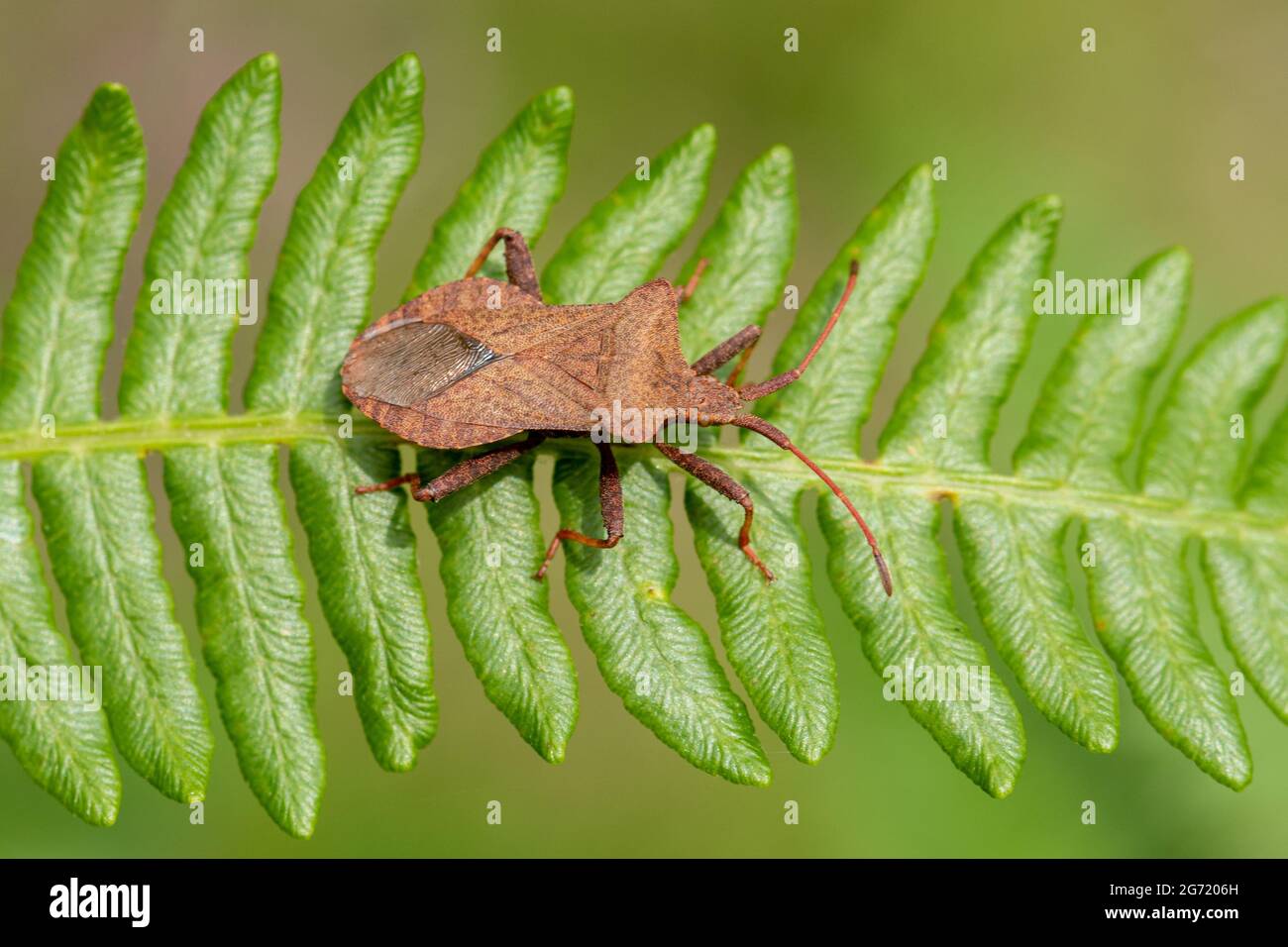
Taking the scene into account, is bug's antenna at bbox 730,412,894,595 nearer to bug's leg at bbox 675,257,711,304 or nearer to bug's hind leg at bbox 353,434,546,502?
bug's leg at bbox 675,257,711,304

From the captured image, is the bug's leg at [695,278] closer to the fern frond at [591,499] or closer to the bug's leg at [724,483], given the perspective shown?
the fern frond at [591,499]

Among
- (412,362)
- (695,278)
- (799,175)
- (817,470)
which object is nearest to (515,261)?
(412,362)

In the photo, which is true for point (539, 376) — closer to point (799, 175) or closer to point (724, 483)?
point (724, 483)

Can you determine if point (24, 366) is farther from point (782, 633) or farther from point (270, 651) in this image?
point (782, 633)

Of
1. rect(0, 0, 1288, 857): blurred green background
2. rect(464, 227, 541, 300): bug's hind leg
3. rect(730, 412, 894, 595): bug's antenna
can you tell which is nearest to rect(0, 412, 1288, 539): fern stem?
rect(730, 412, 894, 595): bug's antenna

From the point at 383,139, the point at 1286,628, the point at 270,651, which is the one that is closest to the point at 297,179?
the point at 383,139

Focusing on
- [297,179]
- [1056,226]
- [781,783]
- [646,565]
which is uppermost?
[297,179]
